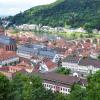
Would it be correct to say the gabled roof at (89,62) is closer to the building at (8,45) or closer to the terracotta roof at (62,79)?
the terracotta roof at (62,79)

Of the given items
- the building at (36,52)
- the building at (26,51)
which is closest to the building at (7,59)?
the building at (36,52)

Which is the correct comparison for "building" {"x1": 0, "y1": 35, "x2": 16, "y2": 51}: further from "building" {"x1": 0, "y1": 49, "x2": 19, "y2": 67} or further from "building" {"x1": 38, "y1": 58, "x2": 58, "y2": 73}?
"building" {"x1": 38, "y1": 58, "x2": 58, "y2": 73}

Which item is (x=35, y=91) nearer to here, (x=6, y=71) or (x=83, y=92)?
(x=83, y=92)

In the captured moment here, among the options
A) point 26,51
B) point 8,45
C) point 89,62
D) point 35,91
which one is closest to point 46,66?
point 89,62

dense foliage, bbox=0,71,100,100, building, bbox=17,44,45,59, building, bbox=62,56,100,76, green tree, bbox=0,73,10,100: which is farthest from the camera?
building, bbox=17,44,45,59

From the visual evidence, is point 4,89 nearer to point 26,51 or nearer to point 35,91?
point 35,91

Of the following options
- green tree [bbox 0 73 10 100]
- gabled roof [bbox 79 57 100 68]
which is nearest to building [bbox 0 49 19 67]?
gabled roof [bbox 79 57 100 68]

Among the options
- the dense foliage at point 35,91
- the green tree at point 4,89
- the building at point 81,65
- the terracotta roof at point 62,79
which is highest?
the green tree at point 4,89

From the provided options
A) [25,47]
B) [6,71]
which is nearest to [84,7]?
[25,47]
